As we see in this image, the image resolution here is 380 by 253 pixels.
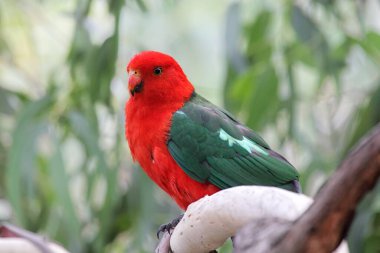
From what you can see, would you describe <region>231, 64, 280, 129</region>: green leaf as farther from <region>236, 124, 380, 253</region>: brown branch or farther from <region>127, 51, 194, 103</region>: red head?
<region>236, 124, 380, 253</region>: brown branch

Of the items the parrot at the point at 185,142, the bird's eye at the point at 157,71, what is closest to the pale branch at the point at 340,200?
the parrot at the point at 185,142

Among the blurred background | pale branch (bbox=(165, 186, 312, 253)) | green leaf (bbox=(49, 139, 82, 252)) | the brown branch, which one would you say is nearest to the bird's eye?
the blurred background

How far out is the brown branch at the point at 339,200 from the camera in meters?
0.67

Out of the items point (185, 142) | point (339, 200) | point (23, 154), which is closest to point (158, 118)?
point (185, 142)

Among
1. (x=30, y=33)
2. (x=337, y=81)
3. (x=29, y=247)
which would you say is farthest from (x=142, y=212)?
(x=29, y=247)

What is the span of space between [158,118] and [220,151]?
157 mm

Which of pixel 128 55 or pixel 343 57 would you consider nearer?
pixel 343 57

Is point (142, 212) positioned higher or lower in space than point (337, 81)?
lower

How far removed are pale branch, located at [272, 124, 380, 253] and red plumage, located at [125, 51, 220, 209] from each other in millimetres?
1118

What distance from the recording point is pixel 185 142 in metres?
→ 1.88

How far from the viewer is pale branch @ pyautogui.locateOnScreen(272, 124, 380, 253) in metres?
0.67

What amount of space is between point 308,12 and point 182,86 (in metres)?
0.87

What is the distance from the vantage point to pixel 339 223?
68 centimetres

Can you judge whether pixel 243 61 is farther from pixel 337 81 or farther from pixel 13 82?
pixel 13 82
